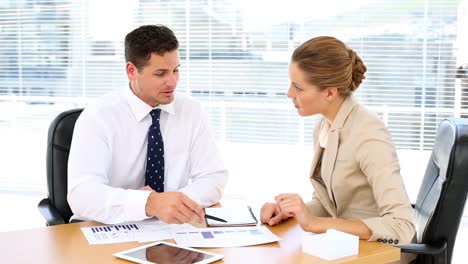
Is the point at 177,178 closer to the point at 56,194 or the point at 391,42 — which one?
the point at 56,194

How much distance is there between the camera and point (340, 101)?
219cm

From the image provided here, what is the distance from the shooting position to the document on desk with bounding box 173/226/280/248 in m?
1.85

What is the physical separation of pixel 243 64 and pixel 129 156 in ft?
8.60

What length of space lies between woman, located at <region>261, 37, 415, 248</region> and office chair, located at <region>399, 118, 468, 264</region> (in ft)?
0.59

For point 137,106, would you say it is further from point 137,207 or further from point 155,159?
point 137,207

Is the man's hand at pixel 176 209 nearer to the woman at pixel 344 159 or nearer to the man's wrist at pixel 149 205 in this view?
the man's wrist at pixel 149 205

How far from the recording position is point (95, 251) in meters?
1.77

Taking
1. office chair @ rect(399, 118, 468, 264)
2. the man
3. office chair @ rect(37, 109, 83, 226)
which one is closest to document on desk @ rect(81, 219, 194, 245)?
the man

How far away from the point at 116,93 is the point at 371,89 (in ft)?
8.58

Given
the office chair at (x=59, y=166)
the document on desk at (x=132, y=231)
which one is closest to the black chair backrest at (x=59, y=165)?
the office chair at (x=59, y=166)

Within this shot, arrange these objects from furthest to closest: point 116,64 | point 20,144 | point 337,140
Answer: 1. point 20,144
2. point 116,64
3. point 337,140

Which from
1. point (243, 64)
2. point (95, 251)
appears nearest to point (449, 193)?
point (95, 251)

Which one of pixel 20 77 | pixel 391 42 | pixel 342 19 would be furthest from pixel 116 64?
pixel 391 42

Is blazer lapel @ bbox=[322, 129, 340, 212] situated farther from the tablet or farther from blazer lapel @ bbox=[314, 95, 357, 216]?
the tablet
